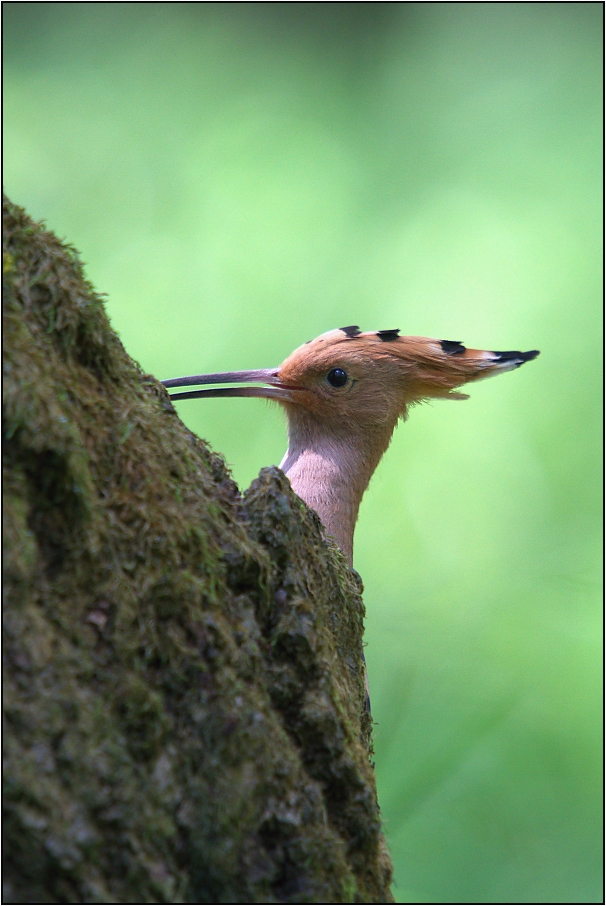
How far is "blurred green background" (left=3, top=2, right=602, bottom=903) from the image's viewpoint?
4082 millimetres

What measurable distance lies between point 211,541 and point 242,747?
0.29 metres

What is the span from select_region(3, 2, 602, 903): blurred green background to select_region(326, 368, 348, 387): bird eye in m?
1.65

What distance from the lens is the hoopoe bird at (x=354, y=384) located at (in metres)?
2.70

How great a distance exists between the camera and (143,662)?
1092 mm

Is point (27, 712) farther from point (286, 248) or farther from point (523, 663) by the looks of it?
point (286, 248)

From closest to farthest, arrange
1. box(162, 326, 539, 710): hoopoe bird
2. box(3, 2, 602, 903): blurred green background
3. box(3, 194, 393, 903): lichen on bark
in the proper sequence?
box(3, 194, 393, 903): lichen on bark < box(162, 326, 539, 710): hoopoe bird < box(3, 2, 602, 903): blurred green background

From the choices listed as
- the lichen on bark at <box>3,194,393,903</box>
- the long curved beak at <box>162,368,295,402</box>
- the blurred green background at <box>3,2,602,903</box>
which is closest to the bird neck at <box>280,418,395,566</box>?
the long curved beak at <box>162,368,295,402</box>

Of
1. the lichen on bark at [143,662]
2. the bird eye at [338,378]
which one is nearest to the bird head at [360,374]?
the bird eye at [338,378]

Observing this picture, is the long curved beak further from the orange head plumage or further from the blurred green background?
the blurred green background

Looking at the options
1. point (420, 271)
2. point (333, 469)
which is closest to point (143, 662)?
point (333, 469)

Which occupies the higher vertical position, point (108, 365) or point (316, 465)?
point (316, 465)

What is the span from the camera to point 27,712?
3.22 feet

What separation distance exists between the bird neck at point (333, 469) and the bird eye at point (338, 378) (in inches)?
5.6

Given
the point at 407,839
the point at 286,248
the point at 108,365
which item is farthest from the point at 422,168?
the point at 108,365
